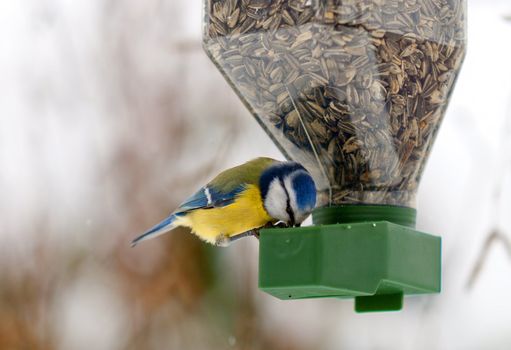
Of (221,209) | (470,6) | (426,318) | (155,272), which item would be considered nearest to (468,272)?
(426,318)

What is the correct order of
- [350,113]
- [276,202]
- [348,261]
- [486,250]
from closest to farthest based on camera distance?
[348,261] → [350,113] → [276,202] → [486,250]

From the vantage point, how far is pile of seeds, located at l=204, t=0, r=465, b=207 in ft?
7.55

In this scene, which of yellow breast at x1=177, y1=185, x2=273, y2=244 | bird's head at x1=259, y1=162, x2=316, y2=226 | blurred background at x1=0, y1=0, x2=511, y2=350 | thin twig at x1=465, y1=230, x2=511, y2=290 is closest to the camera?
bird's head at x1=259, y1=162, x2=316, y2=226

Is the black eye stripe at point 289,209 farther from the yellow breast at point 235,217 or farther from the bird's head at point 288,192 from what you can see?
the yellow breast at point 235,217

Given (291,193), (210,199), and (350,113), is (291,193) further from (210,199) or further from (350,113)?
(210,199)

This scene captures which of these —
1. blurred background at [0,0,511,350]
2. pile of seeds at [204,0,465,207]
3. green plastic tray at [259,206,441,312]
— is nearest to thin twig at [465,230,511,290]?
blurred background at [0,0,511,350]

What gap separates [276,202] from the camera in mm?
2674

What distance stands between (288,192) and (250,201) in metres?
0.28

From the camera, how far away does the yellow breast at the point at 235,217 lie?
2.78 m

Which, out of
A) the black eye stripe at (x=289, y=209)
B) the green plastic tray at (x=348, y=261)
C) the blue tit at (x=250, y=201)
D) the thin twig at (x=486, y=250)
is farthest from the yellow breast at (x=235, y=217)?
the thin twig at (x=486, y=250)

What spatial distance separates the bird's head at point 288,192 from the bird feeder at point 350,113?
0.25 ft

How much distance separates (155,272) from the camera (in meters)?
5.01

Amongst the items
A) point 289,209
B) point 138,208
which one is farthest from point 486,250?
point 289,209

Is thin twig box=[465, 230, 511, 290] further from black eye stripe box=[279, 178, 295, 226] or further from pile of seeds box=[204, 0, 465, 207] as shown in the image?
black eye stripe box=[279, 178, 295, 226]
